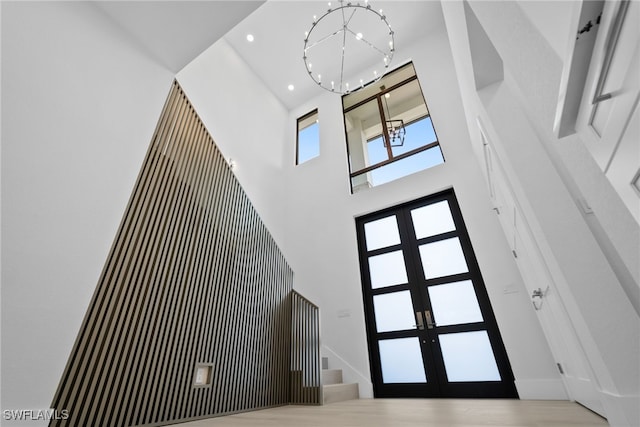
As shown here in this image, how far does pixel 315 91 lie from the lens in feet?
25.7

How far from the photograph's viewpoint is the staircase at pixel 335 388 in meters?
3.68

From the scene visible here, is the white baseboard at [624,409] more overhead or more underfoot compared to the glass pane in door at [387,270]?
more underfoot

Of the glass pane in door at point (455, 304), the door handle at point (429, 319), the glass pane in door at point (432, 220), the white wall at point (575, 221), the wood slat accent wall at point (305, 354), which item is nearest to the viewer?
the white wall at point (575, 221)

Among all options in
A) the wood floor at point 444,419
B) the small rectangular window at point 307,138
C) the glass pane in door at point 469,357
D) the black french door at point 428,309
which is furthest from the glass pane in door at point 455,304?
the small rectangular window at point 307,138

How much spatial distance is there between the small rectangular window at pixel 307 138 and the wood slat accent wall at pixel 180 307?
346 centimetres

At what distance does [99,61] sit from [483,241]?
→ 496cm

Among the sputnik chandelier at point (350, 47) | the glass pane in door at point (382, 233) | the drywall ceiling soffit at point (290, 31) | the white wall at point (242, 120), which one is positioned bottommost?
the glass pane in door at point (382, 233)

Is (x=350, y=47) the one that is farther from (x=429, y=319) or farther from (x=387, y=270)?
(x=429, y=319)

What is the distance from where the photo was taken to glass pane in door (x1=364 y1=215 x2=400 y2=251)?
5266 mm

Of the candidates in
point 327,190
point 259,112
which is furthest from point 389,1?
point 327,190

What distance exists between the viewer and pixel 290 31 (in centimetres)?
656

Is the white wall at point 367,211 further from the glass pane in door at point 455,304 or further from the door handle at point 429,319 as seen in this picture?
the door handle at point 429,319

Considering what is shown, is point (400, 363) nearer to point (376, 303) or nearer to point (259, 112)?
point (376, 303)

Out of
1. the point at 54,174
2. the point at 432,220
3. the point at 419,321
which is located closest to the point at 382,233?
the point at 432,220
